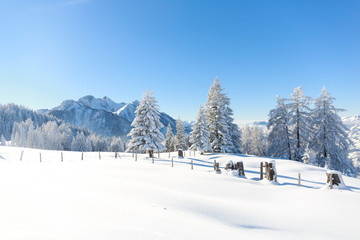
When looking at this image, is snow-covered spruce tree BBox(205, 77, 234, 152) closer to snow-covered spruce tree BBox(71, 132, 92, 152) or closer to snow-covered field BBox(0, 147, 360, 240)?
snow-covered field BBox(0, 147, 360, 240)

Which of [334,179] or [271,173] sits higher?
[334,179]

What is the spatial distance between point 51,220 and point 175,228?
280cm

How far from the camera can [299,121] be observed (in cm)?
2952

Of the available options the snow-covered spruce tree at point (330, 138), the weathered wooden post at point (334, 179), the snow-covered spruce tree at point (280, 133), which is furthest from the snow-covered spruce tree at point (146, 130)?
the snow-covered spruce tree at point (330, 138)

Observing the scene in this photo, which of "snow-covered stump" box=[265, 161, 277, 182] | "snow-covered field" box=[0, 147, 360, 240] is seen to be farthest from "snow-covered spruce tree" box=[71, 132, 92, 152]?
"snow-covered field" box=[0, 147, 360, 240]

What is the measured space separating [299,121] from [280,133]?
140 inches

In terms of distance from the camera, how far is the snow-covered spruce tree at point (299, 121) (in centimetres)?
2936

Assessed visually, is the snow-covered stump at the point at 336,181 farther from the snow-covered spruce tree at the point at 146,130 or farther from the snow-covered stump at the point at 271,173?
the snow-covered spruce tree at the point at 146,130

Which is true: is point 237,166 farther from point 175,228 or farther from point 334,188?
point 175,228

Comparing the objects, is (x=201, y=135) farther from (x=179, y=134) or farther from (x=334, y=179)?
(x=179, y=134)

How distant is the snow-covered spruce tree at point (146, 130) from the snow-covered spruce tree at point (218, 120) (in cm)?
1048

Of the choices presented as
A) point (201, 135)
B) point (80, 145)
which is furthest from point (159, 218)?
point (80, 145)

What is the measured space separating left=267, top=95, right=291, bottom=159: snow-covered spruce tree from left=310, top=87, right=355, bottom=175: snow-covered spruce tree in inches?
154

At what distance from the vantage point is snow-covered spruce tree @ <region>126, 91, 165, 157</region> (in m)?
28.2
